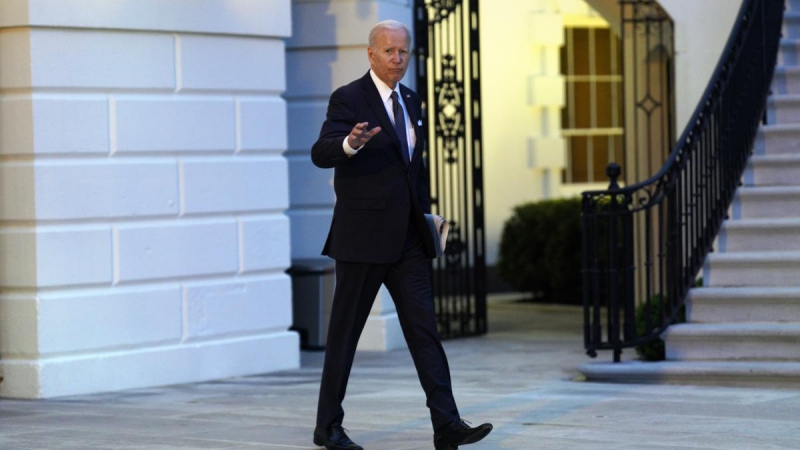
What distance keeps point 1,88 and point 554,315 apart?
743cm

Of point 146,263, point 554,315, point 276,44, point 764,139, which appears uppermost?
point 276,44

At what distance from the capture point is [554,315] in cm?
1516

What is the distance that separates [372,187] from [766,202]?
4.47 meters

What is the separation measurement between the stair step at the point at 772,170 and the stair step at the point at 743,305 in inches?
51.5

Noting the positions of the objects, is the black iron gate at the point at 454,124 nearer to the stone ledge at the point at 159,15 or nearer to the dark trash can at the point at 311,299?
the dark trash can at the point at 311,299

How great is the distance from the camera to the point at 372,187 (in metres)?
6.68

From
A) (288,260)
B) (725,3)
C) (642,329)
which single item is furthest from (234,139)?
(725,3)

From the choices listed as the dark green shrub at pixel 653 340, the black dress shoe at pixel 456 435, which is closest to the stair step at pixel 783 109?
the dark green shrub at pixel 653 340

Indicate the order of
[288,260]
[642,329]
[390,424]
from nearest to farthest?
1. [390,424]
2. [642,329]
3. [288,260]

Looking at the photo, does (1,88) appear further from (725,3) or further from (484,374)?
(725,3)

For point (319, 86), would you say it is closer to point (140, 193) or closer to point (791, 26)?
point (140, 193)

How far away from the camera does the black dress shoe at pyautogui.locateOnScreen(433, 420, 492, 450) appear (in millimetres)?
6445

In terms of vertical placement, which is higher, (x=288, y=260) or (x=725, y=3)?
(x=725, y=3)

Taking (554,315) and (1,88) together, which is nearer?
(1,88)
